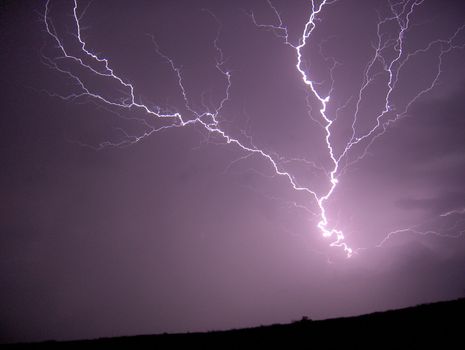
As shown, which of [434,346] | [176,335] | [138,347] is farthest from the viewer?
[176,335]

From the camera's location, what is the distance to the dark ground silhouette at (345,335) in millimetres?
3131

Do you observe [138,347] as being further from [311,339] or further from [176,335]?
[311,339]

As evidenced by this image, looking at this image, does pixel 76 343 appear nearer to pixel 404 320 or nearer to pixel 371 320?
pixel 371 320

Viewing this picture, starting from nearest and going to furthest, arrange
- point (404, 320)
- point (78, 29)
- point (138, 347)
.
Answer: point (404, 320)
point (138, 347)
point (78, 29)

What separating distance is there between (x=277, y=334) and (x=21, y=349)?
3.31 metres

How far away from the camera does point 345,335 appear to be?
3.39 meters

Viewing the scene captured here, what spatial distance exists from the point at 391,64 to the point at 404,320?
11.0 m

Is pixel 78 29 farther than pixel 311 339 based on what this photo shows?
Yes

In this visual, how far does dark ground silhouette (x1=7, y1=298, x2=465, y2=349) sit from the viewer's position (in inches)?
123

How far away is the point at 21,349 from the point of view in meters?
3.90

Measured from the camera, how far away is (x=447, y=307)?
364 cm

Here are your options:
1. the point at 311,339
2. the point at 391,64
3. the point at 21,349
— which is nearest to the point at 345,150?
the point at 391,64

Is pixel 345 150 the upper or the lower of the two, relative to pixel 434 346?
upper

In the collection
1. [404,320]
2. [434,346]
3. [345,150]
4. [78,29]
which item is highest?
[78,29]
